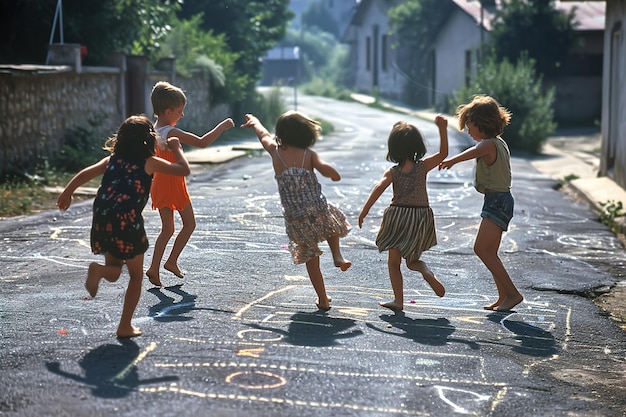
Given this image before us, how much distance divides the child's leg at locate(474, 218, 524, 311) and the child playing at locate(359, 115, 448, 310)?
411 mm

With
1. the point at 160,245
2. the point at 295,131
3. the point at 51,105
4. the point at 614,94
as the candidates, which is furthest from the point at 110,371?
the point at 614,94

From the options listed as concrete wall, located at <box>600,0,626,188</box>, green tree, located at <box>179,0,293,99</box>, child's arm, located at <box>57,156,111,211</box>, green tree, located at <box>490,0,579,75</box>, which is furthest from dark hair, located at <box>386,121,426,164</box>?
green tree, located at <box>490,0,579,75</box>

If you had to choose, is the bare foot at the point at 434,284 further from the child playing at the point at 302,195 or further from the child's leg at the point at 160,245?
the child's leg at the point at 160,245

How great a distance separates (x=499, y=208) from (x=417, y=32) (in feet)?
127

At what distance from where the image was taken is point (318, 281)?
6293 mm

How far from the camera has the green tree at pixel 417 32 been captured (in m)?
43.6

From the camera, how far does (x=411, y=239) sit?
648cm

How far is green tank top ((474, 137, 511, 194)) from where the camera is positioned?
666 centimetres

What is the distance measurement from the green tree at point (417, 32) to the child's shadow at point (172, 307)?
3676 cm

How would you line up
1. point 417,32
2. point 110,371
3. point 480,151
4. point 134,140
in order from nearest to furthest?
point 110,371 < point 134,140 < point 480,151 < point 417,32

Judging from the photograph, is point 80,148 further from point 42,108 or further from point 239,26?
point 239,26

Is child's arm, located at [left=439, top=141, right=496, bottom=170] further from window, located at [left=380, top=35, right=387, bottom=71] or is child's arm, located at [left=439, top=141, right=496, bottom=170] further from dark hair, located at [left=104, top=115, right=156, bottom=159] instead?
window, located at [left=380, top=35, right=387, bottom=71]

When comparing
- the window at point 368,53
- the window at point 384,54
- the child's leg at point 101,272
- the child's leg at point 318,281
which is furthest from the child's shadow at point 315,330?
the window at point 368,53

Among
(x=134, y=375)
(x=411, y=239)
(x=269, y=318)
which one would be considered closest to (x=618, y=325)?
(x=411, y=239)
